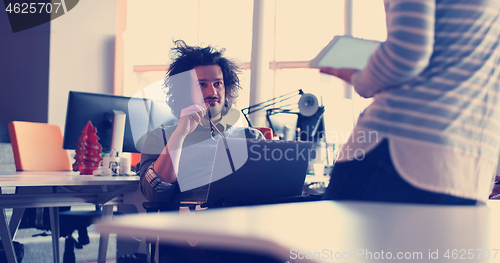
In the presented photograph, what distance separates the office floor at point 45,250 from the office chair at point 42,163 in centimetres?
37

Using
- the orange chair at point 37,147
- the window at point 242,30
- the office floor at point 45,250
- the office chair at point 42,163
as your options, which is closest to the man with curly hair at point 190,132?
the office chair at point 42,163

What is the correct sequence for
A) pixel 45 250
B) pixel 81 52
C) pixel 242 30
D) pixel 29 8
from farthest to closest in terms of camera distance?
pixel 242 30 < pixel 81 52 < pixel 29 8 < pixel 45 250

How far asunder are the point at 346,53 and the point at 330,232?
41 centimetres

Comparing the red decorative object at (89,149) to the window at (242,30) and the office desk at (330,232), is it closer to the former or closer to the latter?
the office desk at (330,232)

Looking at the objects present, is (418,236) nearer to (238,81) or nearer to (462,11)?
(462,11)

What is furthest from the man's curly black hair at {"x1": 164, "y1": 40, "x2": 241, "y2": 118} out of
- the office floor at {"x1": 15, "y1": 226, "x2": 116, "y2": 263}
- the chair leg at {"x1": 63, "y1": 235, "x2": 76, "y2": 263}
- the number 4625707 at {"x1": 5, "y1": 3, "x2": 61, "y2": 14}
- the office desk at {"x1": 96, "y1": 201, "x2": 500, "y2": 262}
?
the number 4625707 at {"x1": 5, "y1": 3, "x2": 61, "y2": 14}

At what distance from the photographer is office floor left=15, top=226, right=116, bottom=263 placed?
117 inches

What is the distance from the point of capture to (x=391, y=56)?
629mm

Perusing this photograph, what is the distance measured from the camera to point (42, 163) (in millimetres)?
2594

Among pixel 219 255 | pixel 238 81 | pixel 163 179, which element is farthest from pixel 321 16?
pixel 219 255

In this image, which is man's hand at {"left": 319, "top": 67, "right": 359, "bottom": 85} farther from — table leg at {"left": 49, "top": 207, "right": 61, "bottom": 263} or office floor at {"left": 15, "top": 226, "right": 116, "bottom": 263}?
office floor at {"left": 15, "top": 226, "right": 116, "bottom": 263}

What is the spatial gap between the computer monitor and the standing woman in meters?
1.70

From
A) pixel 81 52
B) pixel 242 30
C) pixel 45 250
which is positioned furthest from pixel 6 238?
pixel 242 30

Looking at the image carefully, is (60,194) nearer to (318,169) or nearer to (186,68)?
(186,68)
